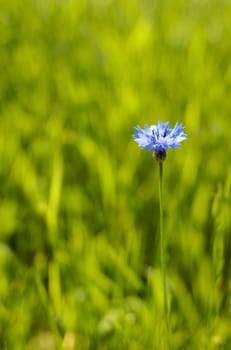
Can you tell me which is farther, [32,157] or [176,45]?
[176,45]

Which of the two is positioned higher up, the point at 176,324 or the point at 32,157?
the point at 32,157

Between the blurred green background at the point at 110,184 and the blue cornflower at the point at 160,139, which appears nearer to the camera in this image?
the blue cornflower at the point at 160,139

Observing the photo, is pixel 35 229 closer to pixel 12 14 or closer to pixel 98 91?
pixel 98 91

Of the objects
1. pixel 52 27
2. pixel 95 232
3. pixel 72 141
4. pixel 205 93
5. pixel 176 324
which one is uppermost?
pixel 52 27

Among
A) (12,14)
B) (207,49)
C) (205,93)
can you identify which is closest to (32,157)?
(205,93)
